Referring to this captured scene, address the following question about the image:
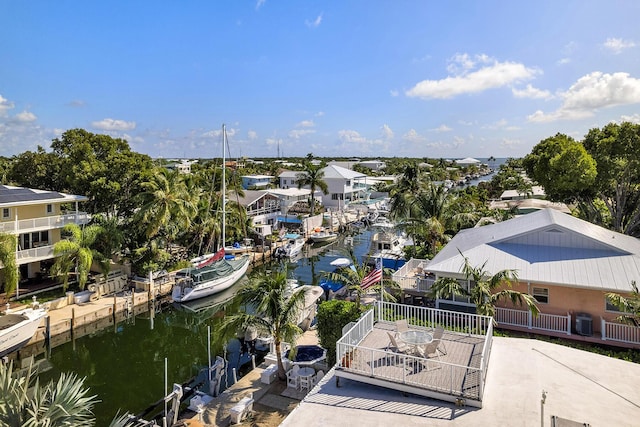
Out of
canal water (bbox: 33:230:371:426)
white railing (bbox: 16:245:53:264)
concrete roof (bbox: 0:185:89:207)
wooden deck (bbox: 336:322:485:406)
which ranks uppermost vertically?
concrete roof (bbox: 0:185:89:207)

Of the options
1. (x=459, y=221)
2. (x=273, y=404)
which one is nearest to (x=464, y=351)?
(x=273, y=404)

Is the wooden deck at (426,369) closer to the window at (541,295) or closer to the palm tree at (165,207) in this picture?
the window at (541,295)

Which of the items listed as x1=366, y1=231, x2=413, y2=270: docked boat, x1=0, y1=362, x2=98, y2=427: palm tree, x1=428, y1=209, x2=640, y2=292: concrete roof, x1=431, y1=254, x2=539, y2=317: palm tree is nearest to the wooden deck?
x1=431, y1=254, x2=539, y2=317: palm tree

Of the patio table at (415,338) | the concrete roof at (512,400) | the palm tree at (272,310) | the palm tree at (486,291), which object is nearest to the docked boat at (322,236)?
the palm tree at (486,291)

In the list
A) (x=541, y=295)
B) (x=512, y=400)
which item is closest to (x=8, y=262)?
(x=512, y=400)

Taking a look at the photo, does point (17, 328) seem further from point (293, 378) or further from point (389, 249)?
point (389, 249)

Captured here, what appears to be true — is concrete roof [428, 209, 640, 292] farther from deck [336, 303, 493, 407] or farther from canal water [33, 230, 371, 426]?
canal water [33, 230, 371, 426]
